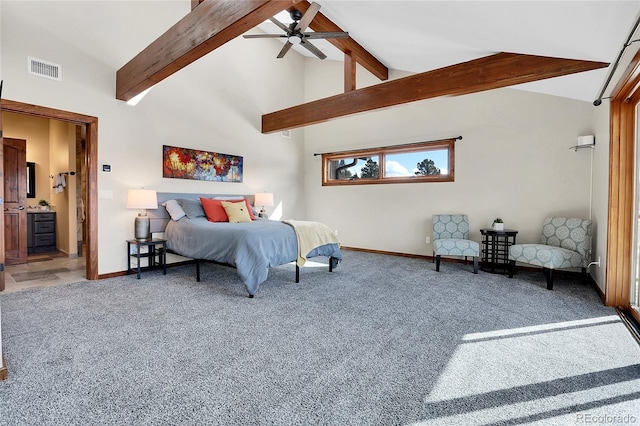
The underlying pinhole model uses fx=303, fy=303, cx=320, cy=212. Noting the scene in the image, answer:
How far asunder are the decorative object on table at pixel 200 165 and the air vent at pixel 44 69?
1420 mm

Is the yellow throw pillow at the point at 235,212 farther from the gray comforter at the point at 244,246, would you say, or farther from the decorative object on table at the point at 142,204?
the decorative object on table at the point at 142,204

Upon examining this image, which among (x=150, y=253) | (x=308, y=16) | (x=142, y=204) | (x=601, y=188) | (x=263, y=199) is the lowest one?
(x=150, y=253)

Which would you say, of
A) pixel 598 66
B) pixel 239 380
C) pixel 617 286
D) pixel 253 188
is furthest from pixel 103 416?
pixel 253 188

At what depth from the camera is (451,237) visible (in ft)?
15.9

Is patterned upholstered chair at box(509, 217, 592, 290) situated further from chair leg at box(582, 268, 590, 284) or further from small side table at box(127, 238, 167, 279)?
small side table at box(127, 238, 167, 279)

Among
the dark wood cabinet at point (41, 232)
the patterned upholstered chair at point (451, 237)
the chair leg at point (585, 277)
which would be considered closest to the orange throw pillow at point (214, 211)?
the patterned upholstered chair at point (451, 237)

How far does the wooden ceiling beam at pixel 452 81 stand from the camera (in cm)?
300

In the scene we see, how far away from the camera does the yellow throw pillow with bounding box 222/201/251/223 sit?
452 centimetres

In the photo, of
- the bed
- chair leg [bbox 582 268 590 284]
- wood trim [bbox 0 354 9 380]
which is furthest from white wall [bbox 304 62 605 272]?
wood trim [bbox 0 354 9 380]

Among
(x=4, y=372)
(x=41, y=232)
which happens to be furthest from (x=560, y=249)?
(x=41, y=232)

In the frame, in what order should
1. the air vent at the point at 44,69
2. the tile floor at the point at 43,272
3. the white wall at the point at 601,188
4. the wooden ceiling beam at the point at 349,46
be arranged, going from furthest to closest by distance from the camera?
the wooden ceiling beam at the point at 349,46 < the tile floor at the point at 43,272 < the air vent at the point at 44,69 < the white wall at the point at 601,188

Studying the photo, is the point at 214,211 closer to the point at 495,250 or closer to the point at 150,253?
the point at 150,253

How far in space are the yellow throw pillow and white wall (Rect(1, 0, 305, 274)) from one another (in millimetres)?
876

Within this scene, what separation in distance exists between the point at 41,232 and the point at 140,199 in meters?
3.32
